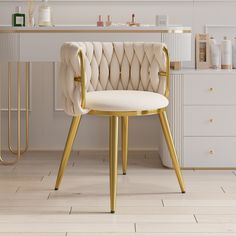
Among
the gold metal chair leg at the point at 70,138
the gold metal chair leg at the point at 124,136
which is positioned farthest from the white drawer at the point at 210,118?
the gold metal chair leg at the point at 70,138

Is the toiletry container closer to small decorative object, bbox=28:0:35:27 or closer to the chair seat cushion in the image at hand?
the chair seat cushion

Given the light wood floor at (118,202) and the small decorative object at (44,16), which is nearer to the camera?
the light wood floor at (118,202)

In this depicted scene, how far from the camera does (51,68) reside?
12.9 feet

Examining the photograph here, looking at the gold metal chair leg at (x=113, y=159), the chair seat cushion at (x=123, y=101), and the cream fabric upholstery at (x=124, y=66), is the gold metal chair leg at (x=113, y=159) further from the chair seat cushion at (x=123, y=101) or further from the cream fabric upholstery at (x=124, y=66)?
the cream fabric upholstery at (x=124, y=66)

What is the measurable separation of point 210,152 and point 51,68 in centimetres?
114

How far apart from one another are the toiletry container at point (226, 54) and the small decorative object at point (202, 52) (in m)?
0.08

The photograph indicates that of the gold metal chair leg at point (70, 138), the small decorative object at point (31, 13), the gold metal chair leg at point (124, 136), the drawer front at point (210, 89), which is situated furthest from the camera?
the small decorative object at point (31, 13)

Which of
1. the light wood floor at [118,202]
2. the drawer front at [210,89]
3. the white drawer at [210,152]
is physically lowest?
the light wood floor at [118,202]

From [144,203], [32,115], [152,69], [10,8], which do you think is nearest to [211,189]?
[144,203]

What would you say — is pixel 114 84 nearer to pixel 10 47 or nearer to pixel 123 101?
pixel 123 101

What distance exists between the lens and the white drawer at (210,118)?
134 inches

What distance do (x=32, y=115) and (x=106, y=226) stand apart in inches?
66.0

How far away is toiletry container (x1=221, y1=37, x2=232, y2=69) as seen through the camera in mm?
3545

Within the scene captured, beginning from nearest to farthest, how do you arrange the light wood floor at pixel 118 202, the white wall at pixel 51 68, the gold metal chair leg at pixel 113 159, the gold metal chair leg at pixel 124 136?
the light wood floor at pixel 118 202 < the gold metal chair leg at pixel 113 159 < the gold metal chair leg at pixel 124 136 < the white wall at pixel 51 68
